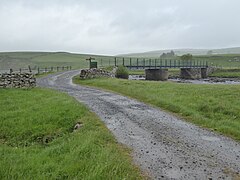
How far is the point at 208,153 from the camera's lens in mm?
8828

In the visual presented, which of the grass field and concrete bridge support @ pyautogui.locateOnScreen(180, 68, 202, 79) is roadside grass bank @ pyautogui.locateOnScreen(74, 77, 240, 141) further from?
the grass field

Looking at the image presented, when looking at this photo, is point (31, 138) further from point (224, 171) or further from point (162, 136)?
point (224, 171)

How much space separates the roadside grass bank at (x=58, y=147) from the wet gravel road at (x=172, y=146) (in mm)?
526

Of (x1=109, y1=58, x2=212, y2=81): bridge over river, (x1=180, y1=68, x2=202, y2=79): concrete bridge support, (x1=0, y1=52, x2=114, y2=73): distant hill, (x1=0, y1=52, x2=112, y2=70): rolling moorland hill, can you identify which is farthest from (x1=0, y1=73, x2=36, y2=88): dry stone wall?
(x1=0, y1=52, x2=112, y2=70): rolling moorland hill

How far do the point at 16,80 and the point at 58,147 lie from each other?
18110 mm

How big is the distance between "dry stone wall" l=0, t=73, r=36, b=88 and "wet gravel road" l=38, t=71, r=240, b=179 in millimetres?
13145

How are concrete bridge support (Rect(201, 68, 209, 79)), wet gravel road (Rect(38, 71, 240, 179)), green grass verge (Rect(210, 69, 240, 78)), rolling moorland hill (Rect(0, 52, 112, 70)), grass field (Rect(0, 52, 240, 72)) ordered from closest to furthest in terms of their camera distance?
1. wet gravel road (Rect(38, 71, 240, 179))
2. green grass verge (Rect(210, 69, 240, 78))
3. concrete bridge support (Rect(201, 68, 209, 79))
4. rolling moorland hill (Rect(0, 52, 112, 70))
5. grass field (Rect(0, 52, 240, 72))

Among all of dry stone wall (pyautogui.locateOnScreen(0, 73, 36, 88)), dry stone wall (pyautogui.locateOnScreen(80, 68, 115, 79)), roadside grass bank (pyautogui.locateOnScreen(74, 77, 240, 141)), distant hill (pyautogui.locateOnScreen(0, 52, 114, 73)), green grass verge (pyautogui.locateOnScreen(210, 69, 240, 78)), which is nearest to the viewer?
roadside grass bank (pyautogui.locateOnScreen(74, 77, 240, 141))

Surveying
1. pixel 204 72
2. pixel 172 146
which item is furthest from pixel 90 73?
pixel 204 72

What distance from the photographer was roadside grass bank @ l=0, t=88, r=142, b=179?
23.1 feet

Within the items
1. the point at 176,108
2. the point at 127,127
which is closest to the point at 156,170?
the point at 127,127

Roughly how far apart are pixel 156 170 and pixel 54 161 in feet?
8.87

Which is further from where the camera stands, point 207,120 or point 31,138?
point 207,120

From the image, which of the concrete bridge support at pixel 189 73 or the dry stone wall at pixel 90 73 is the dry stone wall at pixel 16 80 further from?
the concrete bridge support at pixel 189 73
